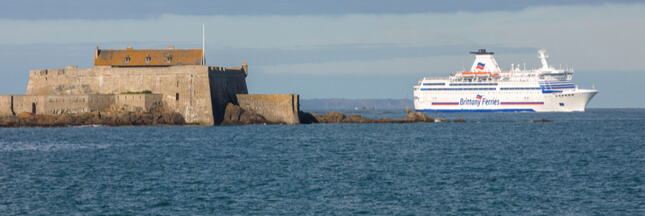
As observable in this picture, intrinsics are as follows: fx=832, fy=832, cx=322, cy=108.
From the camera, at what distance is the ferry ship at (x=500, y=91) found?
9662 cm

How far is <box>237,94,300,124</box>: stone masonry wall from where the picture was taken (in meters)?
54.1

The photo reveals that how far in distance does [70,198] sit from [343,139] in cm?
2384

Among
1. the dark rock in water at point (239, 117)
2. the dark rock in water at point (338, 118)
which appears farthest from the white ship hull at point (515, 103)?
the dark rock in water at point (239, 117)

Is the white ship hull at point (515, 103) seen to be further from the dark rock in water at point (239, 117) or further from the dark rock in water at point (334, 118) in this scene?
the dark rock in water at point (239, 117)

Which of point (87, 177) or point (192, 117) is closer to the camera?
point (87, 177)

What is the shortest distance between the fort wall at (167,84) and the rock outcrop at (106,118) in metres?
0.70

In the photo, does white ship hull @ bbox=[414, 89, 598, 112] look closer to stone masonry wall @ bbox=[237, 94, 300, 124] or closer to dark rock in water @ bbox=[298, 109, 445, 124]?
dark rock in water @ bbox=[298, 109, 445, 124]

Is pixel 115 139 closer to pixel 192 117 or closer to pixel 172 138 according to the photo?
pixel 172 138

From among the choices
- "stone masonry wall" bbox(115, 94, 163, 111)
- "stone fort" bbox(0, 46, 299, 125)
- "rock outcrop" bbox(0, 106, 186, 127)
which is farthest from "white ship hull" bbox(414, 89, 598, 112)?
"stone masonry wall" bbox(115, 94, 163, 111)

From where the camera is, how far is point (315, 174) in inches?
1062

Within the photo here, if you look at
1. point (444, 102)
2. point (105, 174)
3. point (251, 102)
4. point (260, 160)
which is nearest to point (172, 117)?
point (251, 102)

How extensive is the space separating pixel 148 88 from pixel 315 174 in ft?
92.5

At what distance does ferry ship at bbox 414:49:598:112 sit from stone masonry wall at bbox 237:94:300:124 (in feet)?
163

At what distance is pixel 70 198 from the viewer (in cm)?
2169
